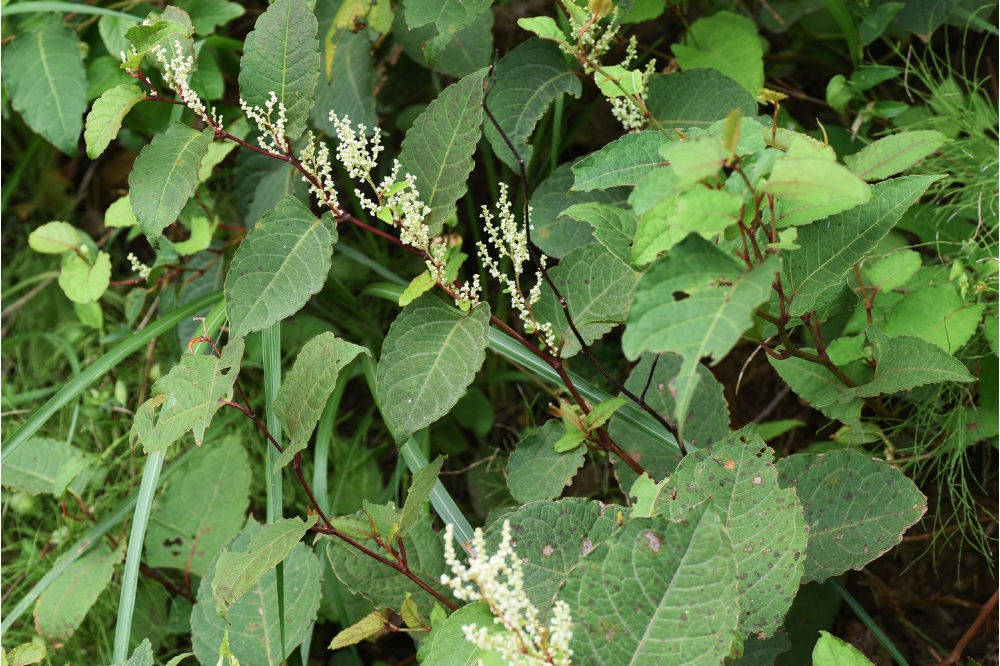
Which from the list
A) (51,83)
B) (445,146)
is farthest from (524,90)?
(51,83)

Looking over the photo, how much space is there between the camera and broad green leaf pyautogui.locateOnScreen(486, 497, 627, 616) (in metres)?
0.95

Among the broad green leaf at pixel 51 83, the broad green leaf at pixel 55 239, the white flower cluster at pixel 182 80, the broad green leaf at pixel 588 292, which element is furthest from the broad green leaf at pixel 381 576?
the broad green leaf at pixel 51 83

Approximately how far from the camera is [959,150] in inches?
54.7

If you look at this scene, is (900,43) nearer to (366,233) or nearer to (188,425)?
(366,233)

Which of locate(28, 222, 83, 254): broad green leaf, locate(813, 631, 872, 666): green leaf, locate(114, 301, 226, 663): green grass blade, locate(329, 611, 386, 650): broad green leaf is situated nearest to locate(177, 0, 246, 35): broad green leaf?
locate(28, 222, 83, 254): broad green leaf

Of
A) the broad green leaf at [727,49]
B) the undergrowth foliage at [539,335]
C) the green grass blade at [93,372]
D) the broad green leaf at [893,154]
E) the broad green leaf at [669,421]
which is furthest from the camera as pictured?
the broad green leaf at [727,49]

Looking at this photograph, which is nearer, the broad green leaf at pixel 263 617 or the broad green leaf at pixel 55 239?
the broad green leaf at pixel 263 617

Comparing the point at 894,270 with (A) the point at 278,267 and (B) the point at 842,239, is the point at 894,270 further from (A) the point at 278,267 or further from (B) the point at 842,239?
(A) the point at 278,267

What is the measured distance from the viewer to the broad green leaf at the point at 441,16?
43.9 inches

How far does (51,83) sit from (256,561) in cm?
110

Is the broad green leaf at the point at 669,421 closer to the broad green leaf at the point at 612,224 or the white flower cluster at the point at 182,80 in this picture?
the broad green leaf at the point at 612,224

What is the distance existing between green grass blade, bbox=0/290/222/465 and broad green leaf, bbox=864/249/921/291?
3.35 feet

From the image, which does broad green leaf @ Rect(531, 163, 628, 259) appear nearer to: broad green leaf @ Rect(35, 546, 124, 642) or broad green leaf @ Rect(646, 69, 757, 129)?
broad green leaf @ Rect(646, 69, 757, 129)

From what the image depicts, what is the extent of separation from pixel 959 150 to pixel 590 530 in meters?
0.96
